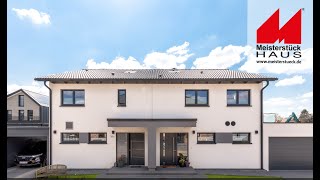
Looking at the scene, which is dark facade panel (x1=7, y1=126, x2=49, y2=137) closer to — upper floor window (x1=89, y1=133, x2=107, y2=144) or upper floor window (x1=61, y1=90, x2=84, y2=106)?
upper floor window (x1=61, y1=90, x2=84, y2=106)

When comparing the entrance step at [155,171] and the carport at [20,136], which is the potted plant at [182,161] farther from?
the carport at [20,136]

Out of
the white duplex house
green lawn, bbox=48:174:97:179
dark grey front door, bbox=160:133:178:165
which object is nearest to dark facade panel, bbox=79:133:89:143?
the white duplex house

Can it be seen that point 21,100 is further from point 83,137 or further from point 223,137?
point 223,137

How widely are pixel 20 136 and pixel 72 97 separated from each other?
14.1 feet

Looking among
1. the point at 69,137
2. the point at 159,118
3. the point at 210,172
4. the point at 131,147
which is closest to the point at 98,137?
the point at 69,137

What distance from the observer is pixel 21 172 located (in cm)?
1481

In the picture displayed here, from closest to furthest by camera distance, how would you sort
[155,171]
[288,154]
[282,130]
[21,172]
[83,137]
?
1. [155,171]
2. [21,172]
3. [83,137]
4. [282,130]
5. [288,154]

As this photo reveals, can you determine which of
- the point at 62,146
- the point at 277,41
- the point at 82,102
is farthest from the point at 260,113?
the point at 62,146

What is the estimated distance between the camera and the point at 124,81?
15242mm

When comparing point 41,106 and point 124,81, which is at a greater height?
point 124,81

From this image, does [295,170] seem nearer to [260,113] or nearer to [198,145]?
[260,113]

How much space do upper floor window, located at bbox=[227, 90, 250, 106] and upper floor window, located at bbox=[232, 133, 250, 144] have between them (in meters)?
2.02
